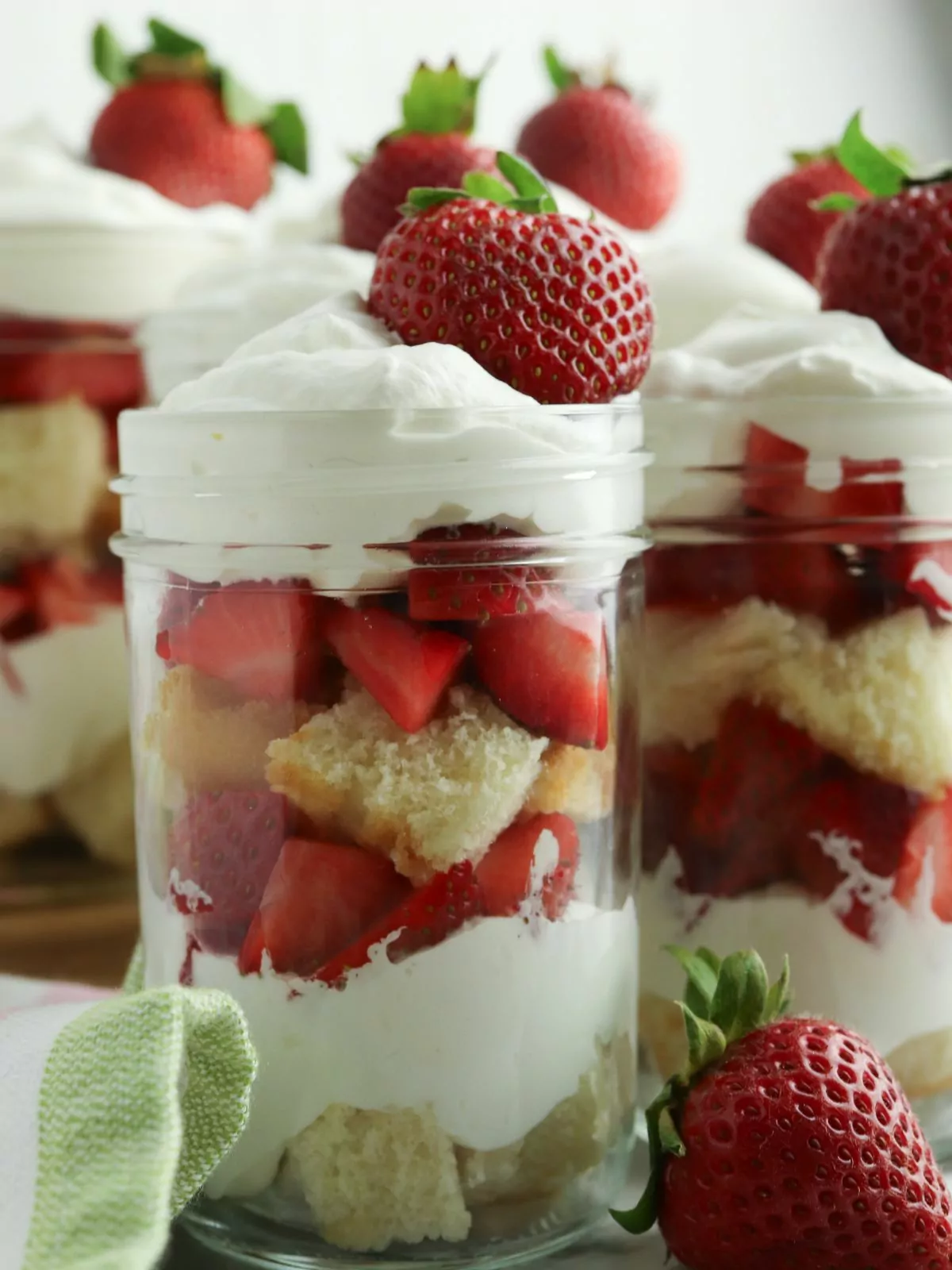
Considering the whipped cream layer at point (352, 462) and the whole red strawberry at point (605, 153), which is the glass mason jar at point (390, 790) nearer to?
the whipped cream layer at point (352, 462)

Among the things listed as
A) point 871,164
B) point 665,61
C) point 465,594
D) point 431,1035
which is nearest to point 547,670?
point 465,594

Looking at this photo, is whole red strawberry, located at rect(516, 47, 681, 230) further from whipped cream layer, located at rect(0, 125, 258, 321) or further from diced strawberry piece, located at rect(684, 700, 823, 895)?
diced strawberry piece, located at rect(684, 700, 823, 895)

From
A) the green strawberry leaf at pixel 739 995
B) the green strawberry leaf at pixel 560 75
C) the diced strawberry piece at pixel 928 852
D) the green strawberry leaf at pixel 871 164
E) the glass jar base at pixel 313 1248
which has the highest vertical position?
the green strawberry leaf at pixel 560 75

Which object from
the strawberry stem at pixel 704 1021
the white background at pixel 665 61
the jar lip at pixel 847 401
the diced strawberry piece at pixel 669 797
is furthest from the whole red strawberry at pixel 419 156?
the white background at pixel 665 61

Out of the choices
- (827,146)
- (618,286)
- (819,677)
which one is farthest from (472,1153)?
(827,146)

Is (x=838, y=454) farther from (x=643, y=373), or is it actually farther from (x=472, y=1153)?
(x=472, y=1153)

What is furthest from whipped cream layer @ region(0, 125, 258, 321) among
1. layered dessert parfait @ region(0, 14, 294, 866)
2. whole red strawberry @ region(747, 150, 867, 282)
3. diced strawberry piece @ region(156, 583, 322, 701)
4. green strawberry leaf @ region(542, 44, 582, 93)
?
diced strawberry piece @ region(156, 583, 322, 701)
